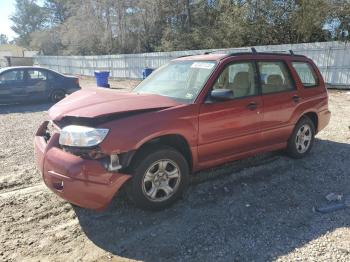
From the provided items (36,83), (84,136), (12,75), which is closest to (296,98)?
(84,136)

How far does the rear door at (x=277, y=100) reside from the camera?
4891 millimetres

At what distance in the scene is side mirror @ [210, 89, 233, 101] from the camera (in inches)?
160

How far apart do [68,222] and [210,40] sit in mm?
22862

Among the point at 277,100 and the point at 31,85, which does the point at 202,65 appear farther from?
the point at 31,85

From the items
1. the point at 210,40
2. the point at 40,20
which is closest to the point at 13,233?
the point at 210,40

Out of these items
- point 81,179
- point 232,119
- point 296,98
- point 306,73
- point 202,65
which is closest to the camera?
point 81,179

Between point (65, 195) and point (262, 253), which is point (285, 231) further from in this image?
point (65, 195)

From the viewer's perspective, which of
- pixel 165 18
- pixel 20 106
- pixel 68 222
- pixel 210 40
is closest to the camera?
pixel 68 222

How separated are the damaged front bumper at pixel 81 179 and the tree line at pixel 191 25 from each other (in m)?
15.1

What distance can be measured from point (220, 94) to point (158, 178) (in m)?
1.25

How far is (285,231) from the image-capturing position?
11.5 ft

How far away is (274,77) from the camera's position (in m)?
5.12

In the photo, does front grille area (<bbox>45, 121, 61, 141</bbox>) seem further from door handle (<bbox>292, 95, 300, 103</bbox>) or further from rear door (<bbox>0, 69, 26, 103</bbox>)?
rear door (<bbox>0, 69, 26, 103</bbox>)

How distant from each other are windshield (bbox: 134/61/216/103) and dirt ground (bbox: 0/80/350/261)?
1.28m
